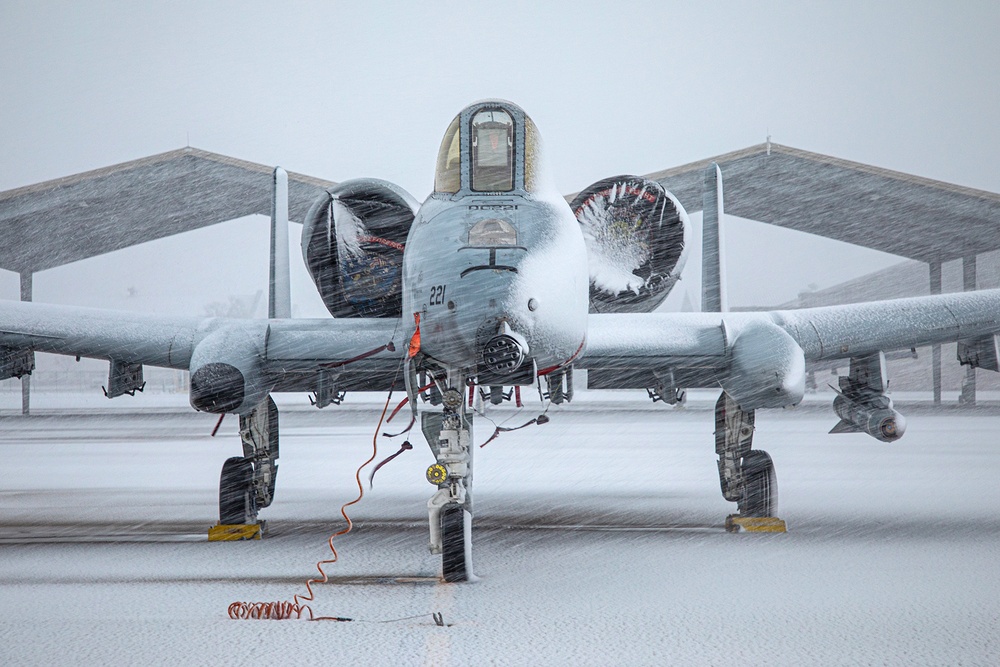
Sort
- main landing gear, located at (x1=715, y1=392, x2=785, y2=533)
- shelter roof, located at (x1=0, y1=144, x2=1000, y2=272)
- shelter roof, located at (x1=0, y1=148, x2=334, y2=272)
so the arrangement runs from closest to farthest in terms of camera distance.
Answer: main landing gear, located at (x1=715, y1=392, x2=785, y2=533) < shelter roof, located at (x1=0, y1=144, x2=1000, y2=272) < shelter roof, located at (x1=0, y1=148, x2=334, y2=272)

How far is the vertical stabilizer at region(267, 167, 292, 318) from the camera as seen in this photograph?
29.8ft

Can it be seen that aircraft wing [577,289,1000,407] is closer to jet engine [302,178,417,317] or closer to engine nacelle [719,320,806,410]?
engine nacelle [719,320,806,410]

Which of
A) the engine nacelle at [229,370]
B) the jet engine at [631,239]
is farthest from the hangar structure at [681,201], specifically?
the engine nacelle at [229,370]

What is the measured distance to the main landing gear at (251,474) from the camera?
808 cm

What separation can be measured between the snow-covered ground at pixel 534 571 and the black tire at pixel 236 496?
1.04ft

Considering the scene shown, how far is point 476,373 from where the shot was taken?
6.03 metres

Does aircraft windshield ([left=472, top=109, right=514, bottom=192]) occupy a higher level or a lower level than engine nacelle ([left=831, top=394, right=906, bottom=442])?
higher

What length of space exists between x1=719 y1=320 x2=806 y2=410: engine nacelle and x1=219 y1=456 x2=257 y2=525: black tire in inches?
166

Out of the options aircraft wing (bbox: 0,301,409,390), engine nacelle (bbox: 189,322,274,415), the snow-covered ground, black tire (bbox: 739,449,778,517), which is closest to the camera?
the snow-covered ground

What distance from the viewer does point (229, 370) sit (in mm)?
6984

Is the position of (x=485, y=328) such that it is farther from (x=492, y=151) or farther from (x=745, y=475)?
(x=745, y=475)

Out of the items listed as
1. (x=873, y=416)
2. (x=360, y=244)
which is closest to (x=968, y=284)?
(x=873, y=416)

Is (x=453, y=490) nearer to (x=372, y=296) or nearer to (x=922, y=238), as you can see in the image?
(x=372, y=296)

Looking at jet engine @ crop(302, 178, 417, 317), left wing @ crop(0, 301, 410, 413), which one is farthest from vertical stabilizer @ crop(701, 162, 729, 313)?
left wing @ crop(0, 301, 410, 413)
